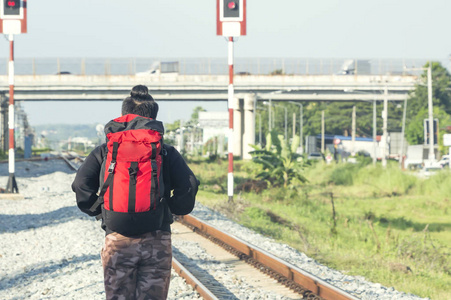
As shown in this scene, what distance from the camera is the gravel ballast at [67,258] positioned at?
25.0 feet

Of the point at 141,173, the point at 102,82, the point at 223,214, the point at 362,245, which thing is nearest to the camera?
the point at 141,173

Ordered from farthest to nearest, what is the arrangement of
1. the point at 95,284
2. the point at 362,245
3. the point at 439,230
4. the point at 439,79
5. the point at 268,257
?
the point at 439,79
the point at 439,230
the point at 362,245
the point at 268,257
the point at 95,284

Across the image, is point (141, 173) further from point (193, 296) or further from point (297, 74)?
point (297, 74)

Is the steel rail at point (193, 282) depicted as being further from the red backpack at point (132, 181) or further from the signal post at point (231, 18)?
the signal post at point (231, 18)

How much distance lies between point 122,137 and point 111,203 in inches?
15.4

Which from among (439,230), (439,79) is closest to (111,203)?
(439,230)

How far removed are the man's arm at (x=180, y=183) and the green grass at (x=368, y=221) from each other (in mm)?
5186

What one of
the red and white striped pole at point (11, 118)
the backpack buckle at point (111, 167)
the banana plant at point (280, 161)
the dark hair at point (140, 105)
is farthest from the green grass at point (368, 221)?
the red and white striped pole at point (11, 118)

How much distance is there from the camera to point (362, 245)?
14500 millimetres

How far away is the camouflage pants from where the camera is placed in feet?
13.1

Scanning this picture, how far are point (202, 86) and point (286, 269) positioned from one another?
49.2m

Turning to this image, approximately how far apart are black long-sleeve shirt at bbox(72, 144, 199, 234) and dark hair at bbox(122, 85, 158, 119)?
0.24m

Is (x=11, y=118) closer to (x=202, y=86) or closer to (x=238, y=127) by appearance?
(x=202, y=86)

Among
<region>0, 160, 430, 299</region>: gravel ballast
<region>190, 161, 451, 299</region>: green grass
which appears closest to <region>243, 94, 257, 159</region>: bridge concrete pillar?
<region>190, 161, 451, 299</region>: green grass
